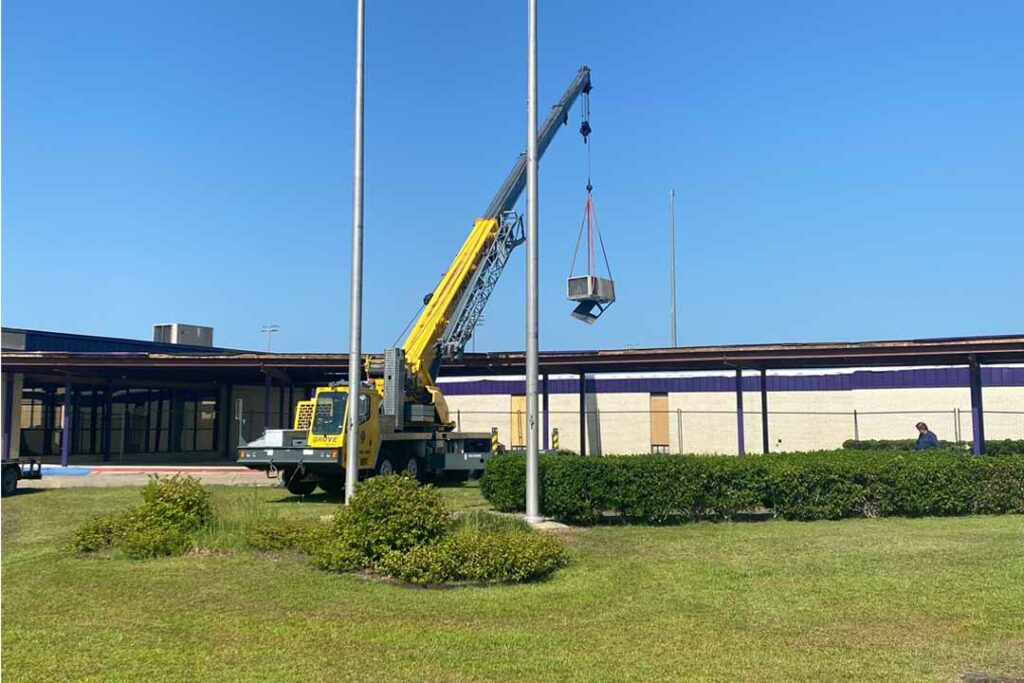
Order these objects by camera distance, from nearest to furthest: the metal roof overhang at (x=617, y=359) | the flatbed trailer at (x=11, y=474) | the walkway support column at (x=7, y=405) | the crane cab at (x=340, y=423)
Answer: the crane cab at (x=340, y=423) → the flatbed trailer at (x=11, y=474) → the metal roof overhang at (x=617, y=359) → the walkway support column at (x=7, y=405)

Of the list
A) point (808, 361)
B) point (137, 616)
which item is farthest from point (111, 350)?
point (137, 616)

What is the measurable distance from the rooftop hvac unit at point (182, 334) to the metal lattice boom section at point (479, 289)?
3782cm

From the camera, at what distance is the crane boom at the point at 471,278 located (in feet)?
83.0

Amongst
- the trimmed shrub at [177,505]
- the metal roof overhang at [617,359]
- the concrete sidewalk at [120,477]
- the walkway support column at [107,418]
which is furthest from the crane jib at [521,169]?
the walkway support column at [107,418]

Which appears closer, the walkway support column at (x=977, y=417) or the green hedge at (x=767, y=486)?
the green hedge at (x=767, y=486)

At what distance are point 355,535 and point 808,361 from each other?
24.4 meters

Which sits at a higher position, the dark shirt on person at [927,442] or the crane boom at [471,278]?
the crane boom at [471,278]

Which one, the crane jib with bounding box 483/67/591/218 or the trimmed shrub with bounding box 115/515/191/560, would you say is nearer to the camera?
the trimmed shrub with bounding box 115/515/191/560

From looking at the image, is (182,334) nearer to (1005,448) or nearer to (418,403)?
(418,403)

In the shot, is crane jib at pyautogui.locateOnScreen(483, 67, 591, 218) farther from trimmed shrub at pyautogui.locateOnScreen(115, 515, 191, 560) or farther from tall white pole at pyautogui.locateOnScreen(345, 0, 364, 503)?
trimmed shrub at pyautogui.locateOnScreen(115, 515, 191, 560)

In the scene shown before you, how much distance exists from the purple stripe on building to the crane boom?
16.2m

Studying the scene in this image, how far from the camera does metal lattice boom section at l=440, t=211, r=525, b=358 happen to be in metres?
26.6

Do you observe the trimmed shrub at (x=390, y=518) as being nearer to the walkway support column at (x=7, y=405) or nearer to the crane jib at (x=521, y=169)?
the crane jib at (x=521, y=169)

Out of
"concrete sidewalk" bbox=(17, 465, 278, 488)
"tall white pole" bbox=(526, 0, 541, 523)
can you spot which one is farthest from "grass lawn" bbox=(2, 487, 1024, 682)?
"concrete sidewalk" bbox=(17, 465, 278, 488)
